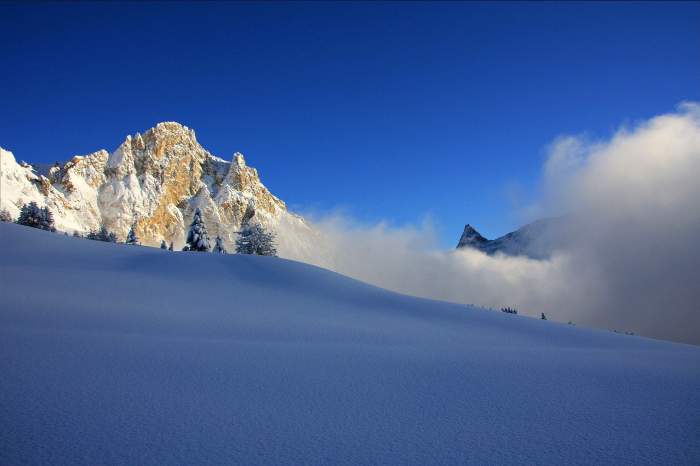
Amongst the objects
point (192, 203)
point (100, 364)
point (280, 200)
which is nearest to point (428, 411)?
point (100, 364)

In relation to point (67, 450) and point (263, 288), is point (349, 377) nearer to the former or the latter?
point (67, 450)

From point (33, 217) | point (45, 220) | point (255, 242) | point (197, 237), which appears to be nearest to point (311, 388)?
point (255, 242)

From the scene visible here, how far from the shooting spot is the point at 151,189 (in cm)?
12875

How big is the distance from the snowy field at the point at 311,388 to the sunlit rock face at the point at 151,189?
106192 mm

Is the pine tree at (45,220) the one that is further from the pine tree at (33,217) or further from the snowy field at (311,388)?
the snowy field at (311,388)

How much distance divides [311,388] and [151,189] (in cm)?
14463

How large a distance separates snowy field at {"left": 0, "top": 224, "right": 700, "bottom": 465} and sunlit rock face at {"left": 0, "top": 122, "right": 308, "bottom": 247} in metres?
106

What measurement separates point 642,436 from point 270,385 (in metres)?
3.90

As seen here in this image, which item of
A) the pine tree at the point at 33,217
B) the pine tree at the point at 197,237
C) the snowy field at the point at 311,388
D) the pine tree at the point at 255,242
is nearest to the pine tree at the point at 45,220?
the pine tree at the point at 33,217

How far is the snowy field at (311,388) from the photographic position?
303 cm

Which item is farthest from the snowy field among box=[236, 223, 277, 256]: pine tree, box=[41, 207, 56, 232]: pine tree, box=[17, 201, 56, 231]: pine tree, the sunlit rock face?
the sunlit rock face

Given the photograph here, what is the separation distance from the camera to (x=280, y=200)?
174m

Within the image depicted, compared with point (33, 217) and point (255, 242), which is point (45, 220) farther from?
point (255, 242)

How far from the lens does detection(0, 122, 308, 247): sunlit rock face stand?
342 ft
